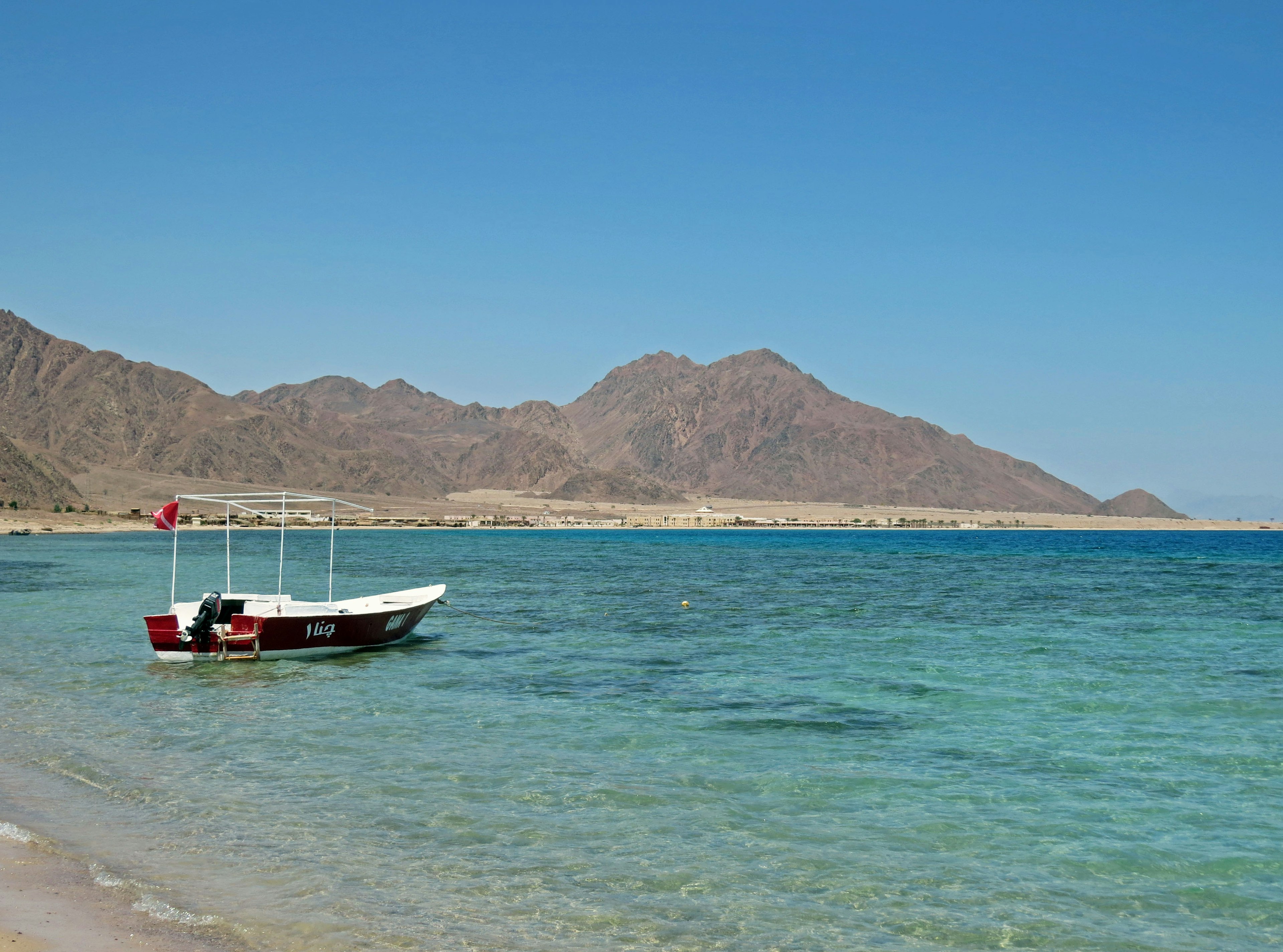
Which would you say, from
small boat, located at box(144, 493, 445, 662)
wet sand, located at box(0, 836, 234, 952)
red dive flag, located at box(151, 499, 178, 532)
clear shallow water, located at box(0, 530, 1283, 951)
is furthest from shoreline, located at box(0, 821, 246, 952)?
small boat, located at box(144, 493, 445, 662)

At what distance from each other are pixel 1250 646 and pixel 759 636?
51.2 feet

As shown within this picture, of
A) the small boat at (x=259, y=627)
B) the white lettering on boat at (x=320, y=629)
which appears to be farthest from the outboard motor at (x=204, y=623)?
the white lettering on boat at (x=320, y=629)

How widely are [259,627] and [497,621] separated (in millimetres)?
12288

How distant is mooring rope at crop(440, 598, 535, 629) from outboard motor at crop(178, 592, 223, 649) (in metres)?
8.46

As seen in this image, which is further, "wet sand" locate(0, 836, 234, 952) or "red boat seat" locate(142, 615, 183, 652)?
"red boat seat" locate(142, 615, 183, 652)

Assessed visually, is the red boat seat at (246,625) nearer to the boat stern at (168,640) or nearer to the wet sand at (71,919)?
the boat stern at (168,640)

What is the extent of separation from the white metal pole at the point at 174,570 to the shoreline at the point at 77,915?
12.4 metres

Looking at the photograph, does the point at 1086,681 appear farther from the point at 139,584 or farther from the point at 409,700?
the point at 139,584

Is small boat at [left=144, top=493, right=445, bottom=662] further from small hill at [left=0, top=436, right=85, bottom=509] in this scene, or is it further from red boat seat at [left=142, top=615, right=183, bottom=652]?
small hill at [left=0, top=436, right=85, bottom=509]

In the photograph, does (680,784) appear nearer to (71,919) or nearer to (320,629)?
(71,919)

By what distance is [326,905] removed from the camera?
10031 millimetres

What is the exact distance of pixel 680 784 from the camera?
1524 centimetres

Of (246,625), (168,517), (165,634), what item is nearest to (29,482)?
(165,634)

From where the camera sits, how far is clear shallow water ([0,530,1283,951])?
10219mm
